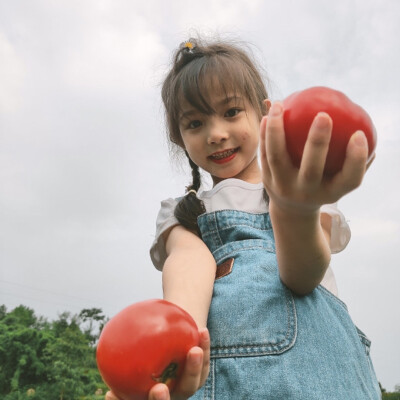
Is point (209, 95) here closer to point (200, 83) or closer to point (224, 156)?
point (200, 83)

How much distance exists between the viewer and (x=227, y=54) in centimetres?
227

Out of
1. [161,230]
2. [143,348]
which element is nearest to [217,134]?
[161,230]

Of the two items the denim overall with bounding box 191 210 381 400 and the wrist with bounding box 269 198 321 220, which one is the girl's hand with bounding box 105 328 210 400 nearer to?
the denim overall with bounding box 191 210 381 400

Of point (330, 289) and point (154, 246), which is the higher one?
point (154, 246)

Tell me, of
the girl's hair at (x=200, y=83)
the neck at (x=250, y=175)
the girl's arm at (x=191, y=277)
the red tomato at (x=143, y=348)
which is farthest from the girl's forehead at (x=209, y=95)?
the red tomato at (x=143, y=348)

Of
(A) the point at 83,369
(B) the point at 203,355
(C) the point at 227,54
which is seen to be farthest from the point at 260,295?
(A) the point at 83,369

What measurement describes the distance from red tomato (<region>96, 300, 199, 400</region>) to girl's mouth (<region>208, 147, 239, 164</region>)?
99 cm

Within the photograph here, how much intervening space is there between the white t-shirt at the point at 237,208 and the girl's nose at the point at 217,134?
0.18 meters

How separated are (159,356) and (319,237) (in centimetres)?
56

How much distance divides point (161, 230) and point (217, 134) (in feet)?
1.52

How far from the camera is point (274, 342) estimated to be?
131 centimetres

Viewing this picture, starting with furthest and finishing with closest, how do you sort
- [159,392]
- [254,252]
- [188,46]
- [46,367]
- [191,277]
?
[46,367] → [188,46] → [254,252] → [191,277] → [159,392]

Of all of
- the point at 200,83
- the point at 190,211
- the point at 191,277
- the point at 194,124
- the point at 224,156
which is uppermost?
the point at 200,83

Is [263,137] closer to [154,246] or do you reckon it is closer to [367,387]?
[367,387]
